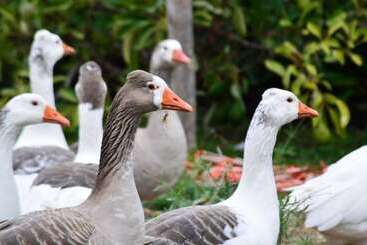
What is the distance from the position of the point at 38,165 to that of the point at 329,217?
2544 millimetres

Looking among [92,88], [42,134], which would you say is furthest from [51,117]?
[42,134]

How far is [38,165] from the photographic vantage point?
25.9 feet

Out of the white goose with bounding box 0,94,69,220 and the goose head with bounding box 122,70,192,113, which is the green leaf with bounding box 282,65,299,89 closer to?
the white goose with bounding box 0,94,69,220

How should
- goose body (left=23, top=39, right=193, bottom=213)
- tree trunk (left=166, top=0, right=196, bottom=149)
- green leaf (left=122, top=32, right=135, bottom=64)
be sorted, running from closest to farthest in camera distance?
goose body (left=23, top=39, right=193, bottom=213)
tree trunk (left=166, top=0, right=196, bottom=149)
green leaf (left=122, top=32, right=135, bottom=64)

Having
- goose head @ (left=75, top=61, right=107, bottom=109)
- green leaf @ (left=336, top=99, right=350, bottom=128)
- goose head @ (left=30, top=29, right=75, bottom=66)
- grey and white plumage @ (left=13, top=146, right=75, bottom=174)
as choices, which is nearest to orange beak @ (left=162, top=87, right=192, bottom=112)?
goose head @ (left=75, top=61, right=107, bottom=109)

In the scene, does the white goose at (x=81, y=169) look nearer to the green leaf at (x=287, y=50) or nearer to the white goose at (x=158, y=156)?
the white goose at (x=158, y=156)

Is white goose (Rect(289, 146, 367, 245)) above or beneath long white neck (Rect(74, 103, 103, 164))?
beneath

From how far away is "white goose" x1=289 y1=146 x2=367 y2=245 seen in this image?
6242 mm

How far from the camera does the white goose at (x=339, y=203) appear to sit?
624cm

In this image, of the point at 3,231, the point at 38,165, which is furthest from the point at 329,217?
the point at 38,165

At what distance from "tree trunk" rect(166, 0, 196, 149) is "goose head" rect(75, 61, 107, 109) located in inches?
71.8

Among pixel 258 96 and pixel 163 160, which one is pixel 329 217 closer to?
pixel 163 160

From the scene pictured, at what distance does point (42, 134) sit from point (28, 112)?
197 centimetres

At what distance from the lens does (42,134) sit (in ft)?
28.0
